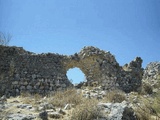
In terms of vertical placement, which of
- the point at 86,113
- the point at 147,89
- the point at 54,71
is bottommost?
the point at 86,113

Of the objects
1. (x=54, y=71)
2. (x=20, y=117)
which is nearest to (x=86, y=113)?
(x=20, y=117)

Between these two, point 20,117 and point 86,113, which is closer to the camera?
point 20,117

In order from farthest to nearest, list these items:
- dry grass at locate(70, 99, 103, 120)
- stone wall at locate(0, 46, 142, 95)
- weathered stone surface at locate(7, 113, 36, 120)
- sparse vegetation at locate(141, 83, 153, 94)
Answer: sparse vegetation at locate(141, 83, 153, 94) → stone wall at locate(0, 46, 142, 95) → dry grass at locate(70, 99, 103, 120) → weathered stone surface at locate(7, 113, 36, 120)

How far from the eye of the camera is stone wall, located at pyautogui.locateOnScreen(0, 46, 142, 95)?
41.7 ft

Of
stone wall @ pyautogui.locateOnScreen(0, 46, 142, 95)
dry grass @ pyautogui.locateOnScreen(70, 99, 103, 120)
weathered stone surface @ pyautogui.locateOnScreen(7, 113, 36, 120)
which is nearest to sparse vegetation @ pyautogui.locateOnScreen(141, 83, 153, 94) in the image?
stone wall @ pyautogui.locateOnScreen(0, 46, 142, 95)

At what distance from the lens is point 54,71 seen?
13.7m

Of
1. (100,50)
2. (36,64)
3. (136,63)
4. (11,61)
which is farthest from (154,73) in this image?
(11,61)

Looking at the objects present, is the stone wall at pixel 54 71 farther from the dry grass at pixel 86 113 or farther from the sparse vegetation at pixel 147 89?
the dry grass at pixel 86 113

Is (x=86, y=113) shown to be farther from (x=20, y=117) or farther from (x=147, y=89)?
(x=147, y=89)

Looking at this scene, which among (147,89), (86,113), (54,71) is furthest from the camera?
(147,89)

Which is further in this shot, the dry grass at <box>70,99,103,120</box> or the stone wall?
the stone wall

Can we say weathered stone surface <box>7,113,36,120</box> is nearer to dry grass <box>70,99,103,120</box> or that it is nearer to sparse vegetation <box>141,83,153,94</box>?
dry grass <box>70,99,103,120</box>

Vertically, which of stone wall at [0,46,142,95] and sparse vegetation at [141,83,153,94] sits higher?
stone wall at [0,46,142,95]

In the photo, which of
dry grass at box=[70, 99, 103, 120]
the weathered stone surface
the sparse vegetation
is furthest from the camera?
the sparse vegetation
